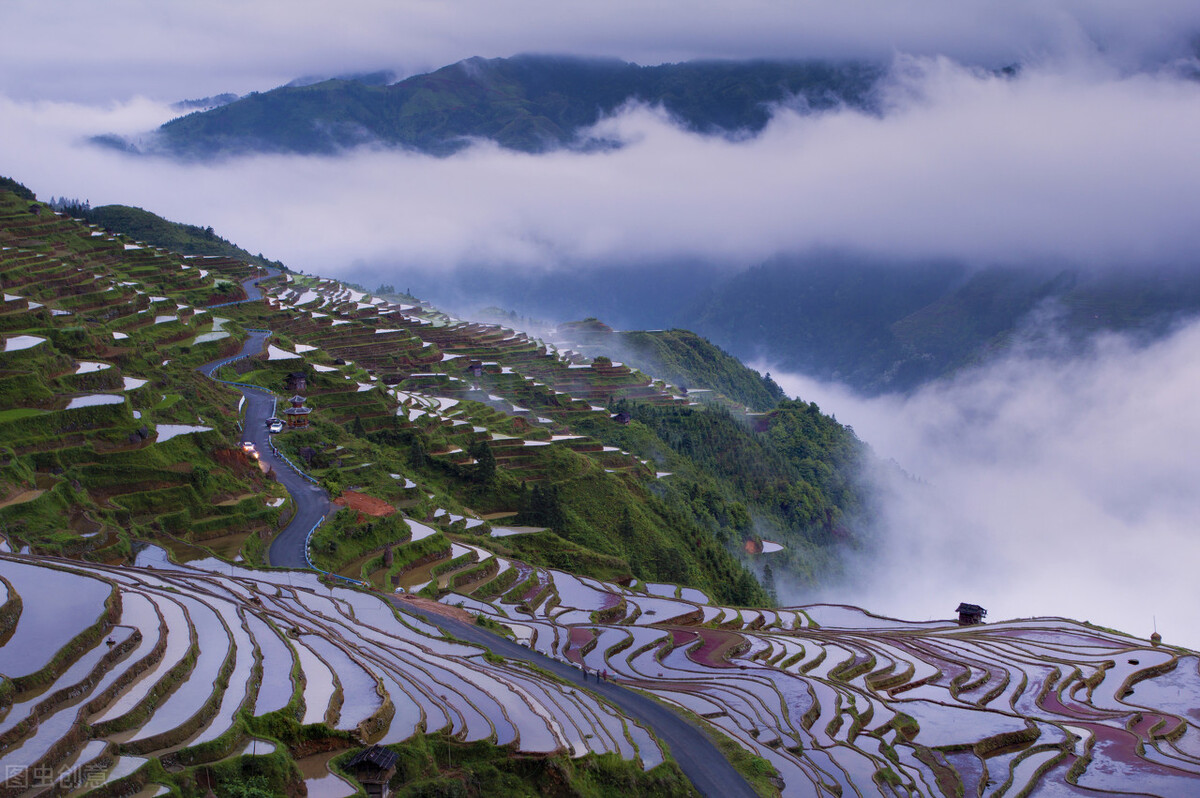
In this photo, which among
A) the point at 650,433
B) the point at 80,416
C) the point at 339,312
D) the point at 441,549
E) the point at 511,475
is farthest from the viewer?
the point at 339,312

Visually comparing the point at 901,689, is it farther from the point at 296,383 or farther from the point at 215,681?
the point at 296,383

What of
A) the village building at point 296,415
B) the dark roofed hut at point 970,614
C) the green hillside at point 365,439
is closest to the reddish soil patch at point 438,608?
the green hillside at point 365,439

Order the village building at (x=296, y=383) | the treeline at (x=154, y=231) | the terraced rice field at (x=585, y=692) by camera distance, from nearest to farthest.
→ the terraced rice field at (x=585, y=692)
the village building at (x=296, y=383)
the treeline at (x=154, y=231)

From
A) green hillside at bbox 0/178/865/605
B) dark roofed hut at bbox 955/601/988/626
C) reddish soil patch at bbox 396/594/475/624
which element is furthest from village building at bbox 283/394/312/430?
dark roofed hut at bbox 955/601/988/626

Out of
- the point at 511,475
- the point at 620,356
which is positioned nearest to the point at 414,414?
the point at 511,475

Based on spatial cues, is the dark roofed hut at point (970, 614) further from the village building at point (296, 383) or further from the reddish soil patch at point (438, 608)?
the village building at point (296, 383)

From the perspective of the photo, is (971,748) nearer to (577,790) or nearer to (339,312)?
(577,790)
